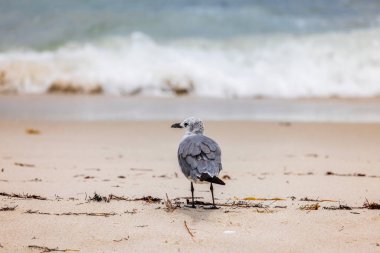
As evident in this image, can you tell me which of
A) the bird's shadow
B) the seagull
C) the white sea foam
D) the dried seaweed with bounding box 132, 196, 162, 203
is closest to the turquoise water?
the white sea foam

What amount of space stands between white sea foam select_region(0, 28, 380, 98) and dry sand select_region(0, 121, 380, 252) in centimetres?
381

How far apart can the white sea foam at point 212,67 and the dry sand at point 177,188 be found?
381 centimetres

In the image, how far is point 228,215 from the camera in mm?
3896

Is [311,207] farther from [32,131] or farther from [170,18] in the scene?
[170,18]

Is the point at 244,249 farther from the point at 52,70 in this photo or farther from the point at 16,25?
the point at 16,25

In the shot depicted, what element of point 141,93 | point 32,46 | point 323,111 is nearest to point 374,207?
point 323,111

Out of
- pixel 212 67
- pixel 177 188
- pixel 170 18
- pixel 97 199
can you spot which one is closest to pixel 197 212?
pixel 97 199

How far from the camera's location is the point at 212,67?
13.0 meters

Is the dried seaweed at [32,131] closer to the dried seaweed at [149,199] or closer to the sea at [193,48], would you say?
the dried seaweed at [149,199]

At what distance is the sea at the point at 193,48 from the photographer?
12188mm

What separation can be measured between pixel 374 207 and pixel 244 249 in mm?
1199

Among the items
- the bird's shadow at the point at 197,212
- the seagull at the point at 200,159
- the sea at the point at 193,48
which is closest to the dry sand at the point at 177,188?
the bird's shadow at the point at 197,212

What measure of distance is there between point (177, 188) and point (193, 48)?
946 centimetres

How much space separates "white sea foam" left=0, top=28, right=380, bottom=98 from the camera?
39.7ft
